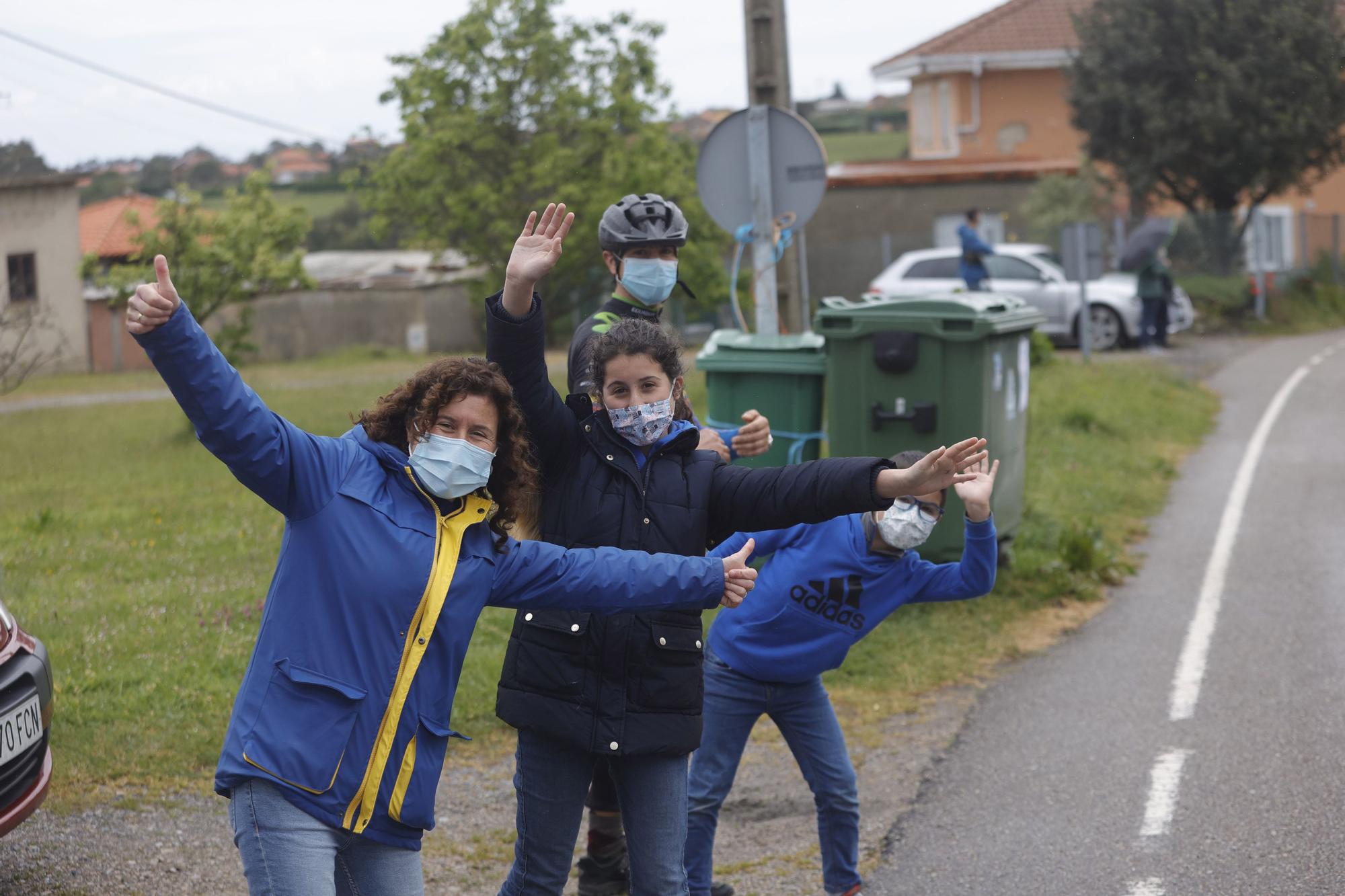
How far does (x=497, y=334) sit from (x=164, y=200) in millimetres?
17004

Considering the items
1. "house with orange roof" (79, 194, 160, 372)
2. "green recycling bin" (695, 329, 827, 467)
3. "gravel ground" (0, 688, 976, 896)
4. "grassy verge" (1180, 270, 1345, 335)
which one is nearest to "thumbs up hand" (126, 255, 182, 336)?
"gravel ground" (0, 688, 976, 896)

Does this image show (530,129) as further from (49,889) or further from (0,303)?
(49,889)

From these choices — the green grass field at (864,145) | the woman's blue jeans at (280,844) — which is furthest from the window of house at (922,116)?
the woman's blue jeans at (280,844)

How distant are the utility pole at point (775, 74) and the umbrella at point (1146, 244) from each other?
13.9 metres

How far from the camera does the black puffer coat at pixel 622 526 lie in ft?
11.7

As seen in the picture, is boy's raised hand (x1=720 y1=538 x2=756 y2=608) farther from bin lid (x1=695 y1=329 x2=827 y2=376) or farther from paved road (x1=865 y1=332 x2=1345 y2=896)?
bin lid (x1=695 y1=329 x2=827 y2=376)

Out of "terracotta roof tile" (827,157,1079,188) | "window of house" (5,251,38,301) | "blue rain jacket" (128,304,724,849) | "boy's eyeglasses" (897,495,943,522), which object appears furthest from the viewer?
"terracotta roof tile" (827,157,1079,188)

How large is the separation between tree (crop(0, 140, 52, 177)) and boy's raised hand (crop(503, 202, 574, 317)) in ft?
17.2

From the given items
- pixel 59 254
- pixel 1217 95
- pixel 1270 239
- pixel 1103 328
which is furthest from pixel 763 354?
pixel 1270 239

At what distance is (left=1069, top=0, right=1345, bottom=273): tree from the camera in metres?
27.6

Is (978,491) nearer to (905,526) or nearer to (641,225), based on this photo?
(905,526)

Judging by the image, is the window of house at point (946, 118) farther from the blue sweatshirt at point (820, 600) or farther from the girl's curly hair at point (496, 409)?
the girl's curly hair at point (496, 409)

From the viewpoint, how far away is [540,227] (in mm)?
3639

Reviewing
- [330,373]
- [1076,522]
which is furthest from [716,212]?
[330,373]
